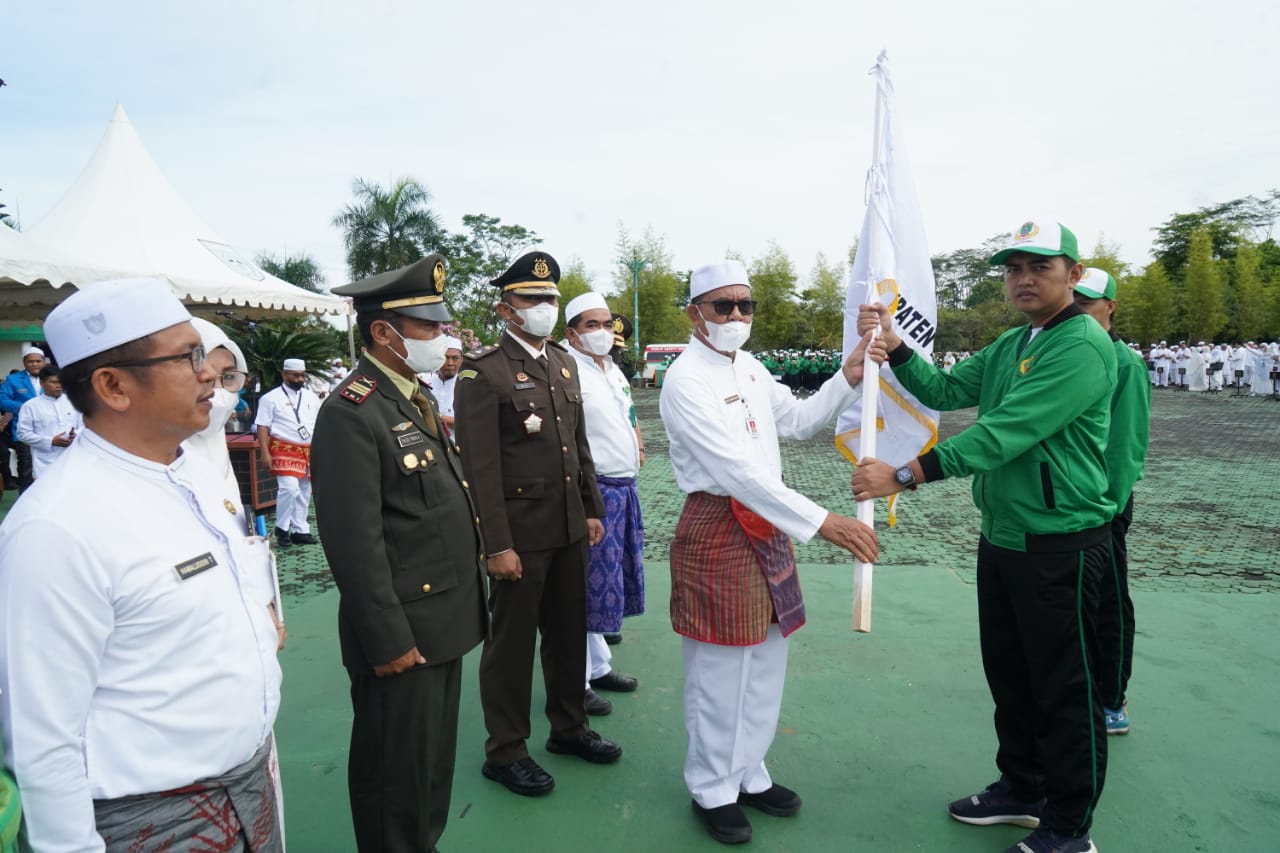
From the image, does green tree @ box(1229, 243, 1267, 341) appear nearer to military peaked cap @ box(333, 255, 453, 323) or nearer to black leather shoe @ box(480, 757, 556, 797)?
black leather shoe @ box(480, 757, 556, 797)

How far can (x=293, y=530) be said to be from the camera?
764 centimetres

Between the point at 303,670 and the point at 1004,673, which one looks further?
the point at 303,670

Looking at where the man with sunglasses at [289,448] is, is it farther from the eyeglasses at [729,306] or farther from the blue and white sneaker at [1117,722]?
the blue and white sneaker at [1117,722]

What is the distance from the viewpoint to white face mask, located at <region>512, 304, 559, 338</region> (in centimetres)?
335

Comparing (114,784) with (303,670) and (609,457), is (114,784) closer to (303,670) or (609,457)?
(609,457)

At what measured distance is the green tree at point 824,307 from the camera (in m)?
42.4

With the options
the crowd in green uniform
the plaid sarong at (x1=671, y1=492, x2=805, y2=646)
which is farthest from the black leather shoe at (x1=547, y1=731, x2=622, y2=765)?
the crowd in green uniform

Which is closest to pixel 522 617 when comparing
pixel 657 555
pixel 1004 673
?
pixel 1004 673

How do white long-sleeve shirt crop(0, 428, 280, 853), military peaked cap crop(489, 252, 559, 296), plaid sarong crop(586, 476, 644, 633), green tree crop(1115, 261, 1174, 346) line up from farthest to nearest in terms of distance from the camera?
green tree crop(1115, 261, 1174, 346)
plaid sarong crop(586, 476, 644, 633)
military peaked cap crop(489, 252, 559, 296)
white long-sleeve shirt crop(0, 428, 280, 853)

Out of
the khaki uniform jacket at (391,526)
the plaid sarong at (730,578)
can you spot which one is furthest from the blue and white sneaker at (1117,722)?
the khaki uniform jacket at (391,526)

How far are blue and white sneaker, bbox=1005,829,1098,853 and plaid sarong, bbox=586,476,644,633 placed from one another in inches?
77.7

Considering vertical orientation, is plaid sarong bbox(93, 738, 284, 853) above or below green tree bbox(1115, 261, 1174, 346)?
below

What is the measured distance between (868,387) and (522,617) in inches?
66.4

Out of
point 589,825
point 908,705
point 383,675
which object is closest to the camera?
point 383,675
